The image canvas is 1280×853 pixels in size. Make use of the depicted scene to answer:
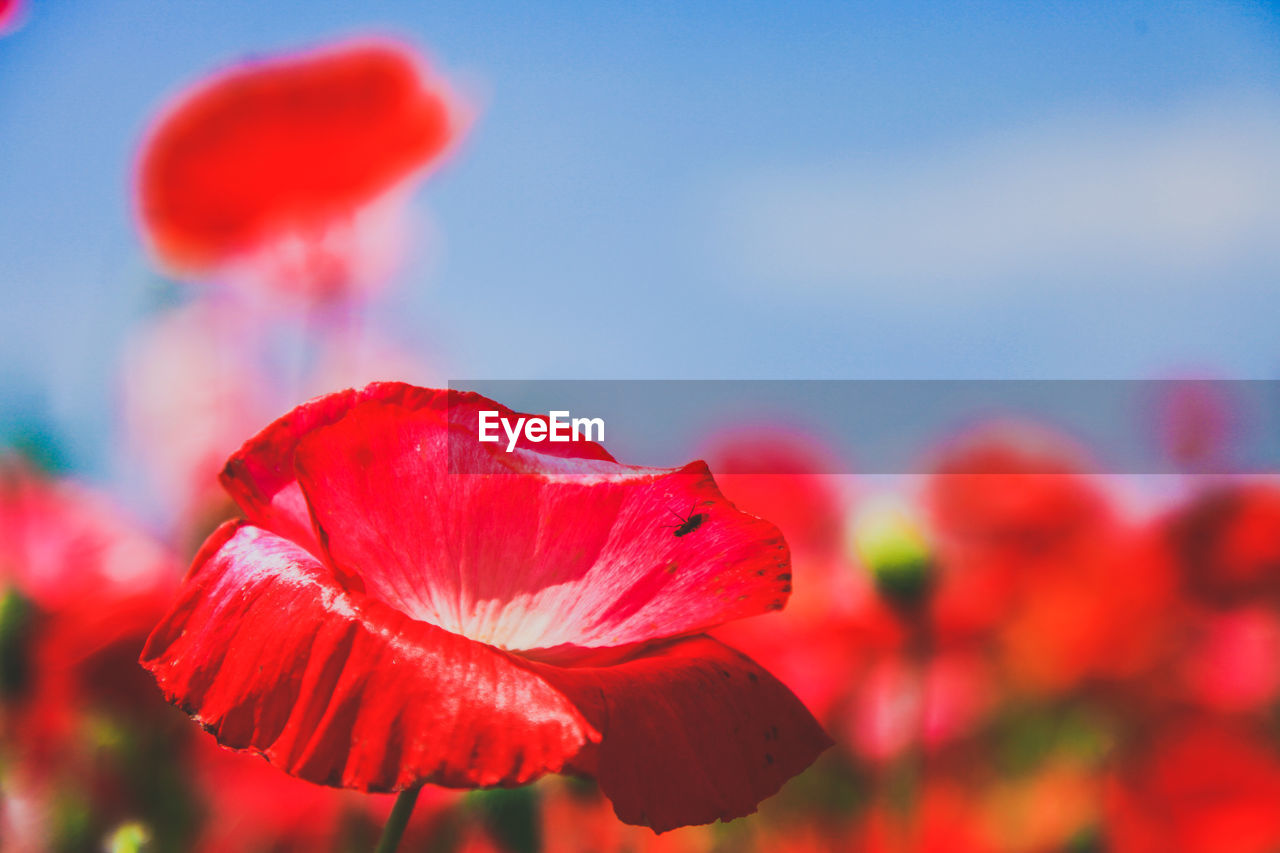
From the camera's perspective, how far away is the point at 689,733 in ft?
0.83

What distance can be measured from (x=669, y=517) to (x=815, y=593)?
0.47m

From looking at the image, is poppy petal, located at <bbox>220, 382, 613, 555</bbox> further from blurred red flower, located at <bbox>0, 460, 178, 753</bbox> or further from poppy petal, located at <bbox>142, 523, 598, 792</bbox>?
blurred red flower, located at <bbox>0, 460, 178, 753</bbox>

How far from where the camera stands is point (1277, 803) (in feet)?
2.35

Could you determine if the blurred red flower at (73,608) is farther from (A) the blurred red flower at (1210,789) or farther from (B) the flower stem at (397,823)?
(A) the blurred red flower at (1210,789)

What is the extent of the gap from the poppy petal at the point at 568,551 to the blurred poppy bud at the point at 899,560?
40cm

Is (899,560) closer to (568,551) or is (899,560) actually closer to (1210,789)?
(1210,789)

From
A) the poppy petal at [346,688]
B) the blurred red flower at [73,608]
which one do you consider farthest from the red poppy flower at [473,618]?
the blurred red flower at [73,608]

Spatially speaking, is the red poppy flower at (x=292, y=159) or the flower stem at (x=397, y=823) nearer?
the flower stem at (x=397, y=823)

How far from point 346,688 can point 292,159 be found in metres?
0.62

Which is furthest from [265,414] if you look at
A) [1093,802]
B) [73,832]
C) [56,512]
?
[1093,802]

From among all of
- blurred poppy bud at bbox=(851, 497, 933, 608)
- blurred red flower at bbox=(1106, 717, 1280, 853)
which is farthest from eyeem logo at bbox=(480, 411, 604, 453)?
blurred red flower at bbox=(1106, 717, 1280, 853)

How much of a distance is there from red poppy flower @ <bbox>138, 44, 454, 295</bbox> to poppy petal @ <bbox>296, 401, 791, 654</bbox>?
497mm

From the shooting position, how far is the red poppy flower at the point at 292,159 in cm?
70

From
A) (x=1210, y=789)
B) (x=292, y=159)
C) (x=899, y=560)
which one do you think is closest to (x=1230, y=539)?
(x=1210, y=789)
